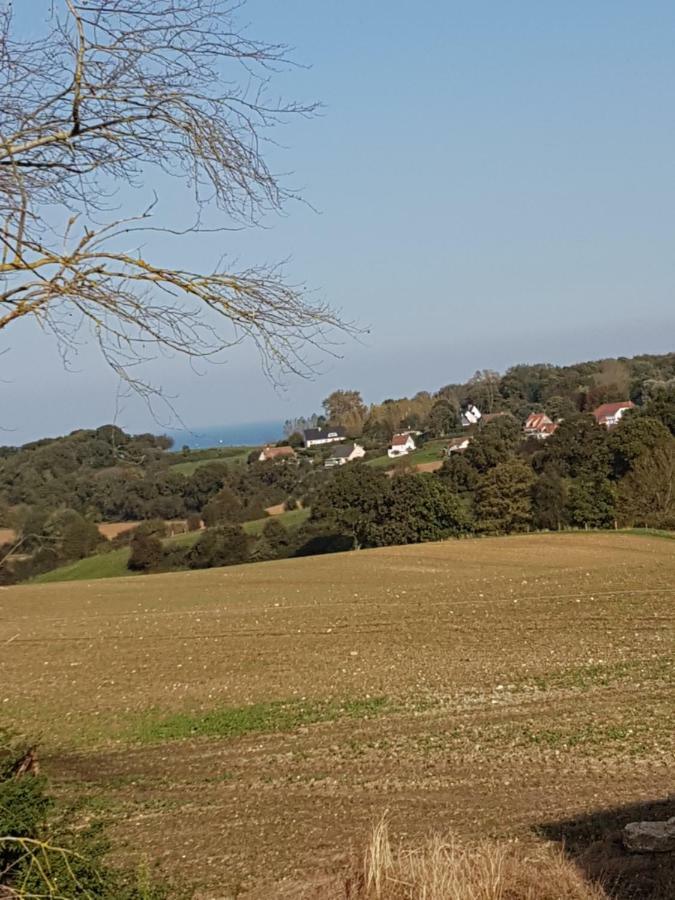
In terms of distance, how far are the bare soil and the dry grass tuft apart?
82 cm

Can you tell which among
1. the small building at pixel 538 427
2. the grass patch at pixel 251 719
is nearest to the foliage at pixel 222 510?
the small building at pixel 538 427

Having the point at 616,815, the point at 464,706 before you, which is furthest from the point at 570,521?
the point at 616,815

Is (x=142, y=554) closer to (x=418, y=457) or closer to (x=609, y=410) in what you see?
(x=418, y=457)

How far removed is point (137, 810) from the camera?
367 inches

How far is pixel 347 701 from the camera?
1368 centimetres

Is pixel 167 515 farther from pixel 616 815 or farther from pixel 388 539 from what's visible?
pixel 616 815

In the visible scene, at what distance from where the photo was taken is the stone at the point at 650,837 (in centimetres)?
693

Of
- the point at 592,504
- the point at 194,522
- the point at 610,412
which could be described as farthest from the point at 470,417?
the point at 592,504

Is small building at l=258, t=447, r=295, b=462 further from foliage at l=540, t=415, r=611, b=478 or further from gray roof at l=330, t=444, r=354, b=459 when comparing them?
foliage at l=540, t=415, r=611, b=478

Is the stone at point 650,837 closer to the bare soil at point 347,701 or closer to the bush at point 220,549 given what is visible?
the bare soil at point 347,701

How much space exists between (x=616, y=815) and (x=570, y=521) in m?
40.1

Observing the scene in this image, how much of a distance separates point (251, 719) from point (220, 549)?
36471 mm

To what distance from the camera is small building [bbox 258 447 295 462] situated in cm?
A: 7960

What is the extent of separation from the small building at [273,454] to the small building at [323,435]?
16.6m
